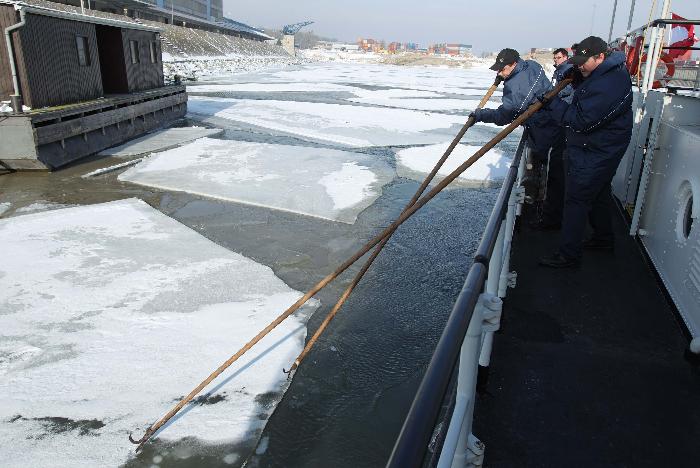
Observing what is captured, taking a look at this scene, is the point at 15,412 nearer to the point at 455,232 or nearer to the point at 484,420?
the point at 484,420

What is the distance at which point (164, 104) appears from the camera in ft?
46.1

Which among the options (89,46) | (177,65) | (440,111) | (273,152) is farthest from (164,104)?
(177,65)

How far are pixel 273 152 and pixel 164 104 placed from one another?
18.1 ft

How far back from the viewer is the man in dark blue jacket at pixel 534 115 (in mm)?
4820

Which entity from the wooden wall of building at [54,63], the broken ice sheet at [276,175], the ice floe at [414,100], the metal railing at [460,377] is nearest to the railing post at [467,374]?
the metal railing at [460,377]

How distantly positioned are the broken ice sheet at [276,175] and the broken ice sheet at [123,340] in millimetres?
1823

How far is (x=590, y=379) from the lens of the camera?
9.17 feet

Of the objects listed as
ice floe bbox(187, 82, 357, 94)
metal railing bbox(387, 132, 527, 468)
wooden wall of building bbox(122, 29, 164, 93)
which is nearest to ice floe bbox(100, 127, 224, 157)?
wooden wall of building bbox(122, 29, 164, 93)

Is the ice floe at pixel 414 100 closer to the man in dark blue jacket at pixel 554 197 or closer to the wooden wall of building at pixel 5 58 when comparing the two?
the wooden wall of building at pixel 5 58

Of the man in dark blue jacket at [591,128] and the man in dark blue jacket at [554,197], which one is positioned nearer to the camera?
the man in dark blue jacket at [591,128]

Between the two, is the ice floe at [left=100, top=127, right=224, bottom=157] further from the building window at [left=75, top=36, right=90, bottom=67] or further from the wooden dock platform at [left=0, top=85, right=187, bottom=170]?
the building window at [left=75, top=36, right=90, bottom=67]

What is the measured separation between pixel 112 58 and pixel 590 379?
13.6m

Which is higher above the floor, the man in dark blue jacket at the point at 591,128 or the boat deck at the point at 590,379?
the man in dark blue jacket at the point at 591,128

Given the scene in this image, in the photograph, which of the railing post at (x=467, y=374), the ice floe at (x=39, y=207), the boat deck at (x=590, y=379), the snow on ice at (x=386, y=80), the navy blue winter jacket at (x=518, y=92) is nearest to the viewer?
the railing post at (x=467, y=374)
